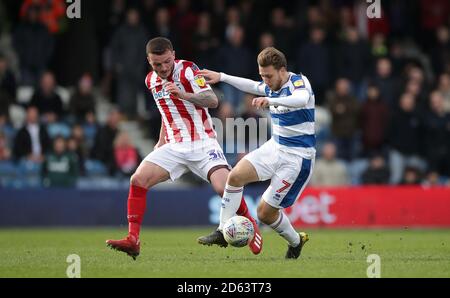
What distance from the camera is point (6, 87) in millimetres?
19047

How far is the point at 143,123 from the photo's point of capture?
20.2m

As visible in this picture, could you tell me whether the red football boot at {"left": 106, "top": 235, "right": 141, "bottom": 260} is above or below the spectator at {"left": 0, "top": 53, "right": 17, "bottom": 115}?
below

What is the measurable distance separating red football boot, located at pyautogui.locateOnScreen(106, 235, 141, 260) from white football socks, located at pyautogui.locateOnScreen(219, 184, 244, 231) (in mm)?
972

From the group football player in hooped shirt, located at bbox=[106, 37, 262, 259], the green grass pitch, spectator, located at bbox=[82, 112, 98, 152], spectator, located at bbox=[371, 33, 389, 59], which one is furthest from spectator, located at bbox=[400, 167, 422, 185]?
football player in hooped shirt, located at bbox=[106, 37, 262, 259]

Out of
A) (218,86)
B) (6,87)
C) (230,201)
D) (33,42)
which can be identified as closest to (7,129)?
(6,87)

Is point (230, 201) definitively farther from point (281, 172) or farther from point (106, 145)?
point (106, 145)

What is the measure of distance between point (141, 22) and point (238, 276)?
11.0 meters

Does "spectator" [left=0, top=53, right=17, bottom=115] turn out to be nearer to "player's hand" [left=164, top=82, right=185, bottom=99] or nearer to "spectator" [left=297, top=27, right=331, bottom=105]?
"spectator" [left=297, top=27, right=331, bottom=105]

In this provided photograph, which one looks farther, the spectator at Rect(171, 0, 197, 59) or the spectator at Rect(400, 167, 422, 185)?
the spectator at Rect(171, 0, 197, 59)

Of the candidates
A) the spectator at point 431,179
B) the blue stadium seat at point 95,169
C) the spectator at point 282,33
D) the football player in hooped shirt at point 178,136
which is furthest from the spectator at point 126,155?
the football player in hooped shirt at point 178,136

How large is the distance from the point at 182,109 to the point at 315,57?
341 inches

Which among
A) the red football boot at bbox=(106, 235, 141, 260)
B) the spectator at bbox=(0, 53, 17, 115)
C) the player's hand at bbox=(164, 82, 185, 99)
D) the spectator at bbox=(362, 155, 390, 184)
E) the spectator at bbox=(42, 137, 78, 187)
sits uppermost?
the player's hand at bbox=(164, 82, 185, 99)

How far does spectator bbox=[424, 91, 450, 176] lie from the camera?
19453mm

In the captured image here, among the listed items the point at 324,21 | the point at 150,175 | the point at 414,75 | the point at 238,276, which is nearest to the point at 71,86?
the point at 324,21
